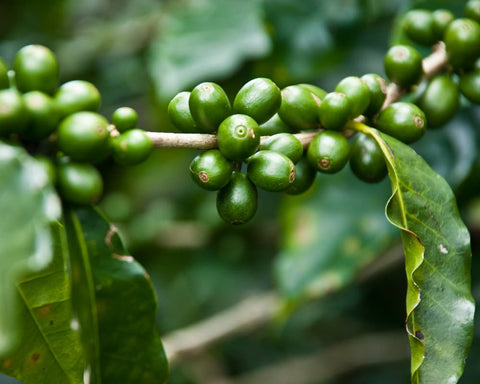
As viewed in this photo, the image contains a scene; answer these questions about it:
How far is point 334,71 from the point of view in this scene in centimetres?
310

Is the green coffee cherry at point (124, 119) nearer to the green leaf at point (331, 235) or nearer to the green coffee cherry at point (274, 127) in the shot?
the green coffee cherry at point (274, 127)

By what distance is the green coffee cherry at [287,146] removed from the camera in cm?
129

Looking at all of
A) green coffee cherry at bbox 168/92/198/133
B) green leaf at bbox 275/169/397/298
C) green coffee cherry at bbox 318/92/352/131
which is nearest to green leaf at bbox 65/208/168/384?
green coffee cherry at bbox 168/92/198/133

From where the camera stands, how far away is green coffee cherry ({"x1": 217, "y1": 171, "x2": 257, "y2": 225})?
1251 millimetres

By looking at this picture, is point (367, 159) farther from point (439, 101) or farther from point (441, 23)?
point (441, 23)

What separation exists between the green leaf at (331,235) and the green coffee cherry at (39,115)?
1533 mm

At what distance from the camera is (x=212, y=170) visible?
1216 millimetres

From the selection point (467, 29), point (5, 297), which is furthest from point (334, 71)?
point (5, 297)

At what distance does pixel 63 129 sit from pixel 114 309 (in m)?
0.48

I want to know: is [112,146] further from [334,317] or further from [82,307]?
[334,317]

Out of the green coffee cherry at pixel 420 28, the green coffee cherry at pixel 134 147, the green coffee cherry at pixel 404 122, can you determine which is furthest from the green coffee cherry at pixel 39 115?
the green coffee cherry at pixel 420 28

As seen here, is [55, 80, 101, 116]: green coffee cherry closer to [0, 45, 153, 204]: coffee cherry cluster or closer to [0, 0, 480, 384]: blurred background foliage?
[0, 45, 153, 204]: coffee cherry cluster

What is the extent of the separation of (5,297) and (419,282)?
85 cm

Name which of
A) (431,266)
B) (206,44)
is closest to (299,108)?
(431,266)
